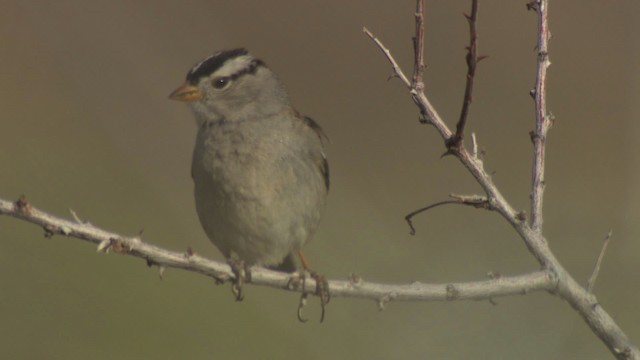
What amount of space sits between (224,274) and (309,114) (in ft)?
13.9

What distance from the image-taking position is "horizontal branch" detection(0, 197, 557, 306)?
6.55ft

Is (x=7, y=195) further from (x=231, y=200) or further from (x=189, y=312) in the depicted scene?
(x=231, y=200)

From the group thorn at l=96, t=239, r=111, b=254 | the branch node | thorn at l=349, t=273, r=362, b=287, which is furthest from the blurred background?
thorn at l=96, t=239, r=111, b=254

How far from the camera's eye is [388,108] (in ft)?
22.4

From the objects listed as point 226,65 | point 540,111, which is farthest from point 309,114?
point 540,111

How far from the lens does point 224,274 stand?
7.31 ft

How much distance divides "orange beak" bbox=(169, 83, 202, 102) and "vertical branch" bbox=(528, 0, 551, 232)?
4.39ft

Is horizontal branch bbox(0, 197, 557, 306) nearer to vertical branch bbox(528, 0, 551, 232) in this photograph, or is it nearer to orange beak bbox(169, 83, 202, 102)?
vertical branch bbox(528, 0, 551, 232)

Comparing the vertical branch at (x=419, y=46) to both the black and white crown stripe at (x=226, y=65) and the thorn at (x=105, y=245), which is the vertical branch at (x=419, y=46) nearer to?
the thorn at (x=105, y=245)

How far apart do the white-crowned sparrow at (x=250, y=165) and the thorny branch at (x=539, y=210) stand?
3.48 feet

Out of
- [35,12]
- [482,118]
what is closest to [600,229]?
[482,118]

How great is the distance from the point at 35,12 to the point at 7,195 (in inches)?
67.8

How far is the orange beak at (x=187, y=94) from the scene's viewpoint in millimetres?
3354

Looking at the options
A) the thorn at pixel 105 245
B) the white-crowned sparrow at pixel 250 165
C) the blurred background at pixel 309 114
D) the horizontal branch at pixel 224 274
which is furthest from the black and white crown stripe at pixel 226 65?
the blurred background at pixel 309 114
